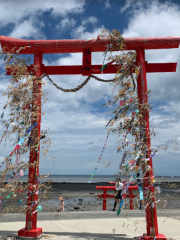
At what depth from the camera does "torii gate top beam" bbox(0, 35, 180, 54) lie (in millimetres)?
5342

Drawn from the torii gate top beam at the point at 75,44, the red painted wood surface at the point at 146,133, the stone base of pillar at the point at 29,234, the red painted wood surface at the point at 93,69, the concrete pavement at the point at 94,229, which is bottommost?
the concrete pavement at the point at 94,229

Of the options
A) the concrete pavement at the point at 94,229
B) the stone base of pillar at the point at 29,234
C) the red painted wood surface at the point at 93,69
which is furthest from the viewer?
the red painted wood surface at the point at 93,69

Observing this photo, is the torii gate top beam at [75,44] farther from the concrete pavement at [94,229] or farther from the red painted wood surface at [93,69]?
the concrete pavement at [94,229]

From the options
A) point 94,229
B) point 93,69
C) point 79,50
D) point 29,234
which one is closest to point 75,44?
point 79,50

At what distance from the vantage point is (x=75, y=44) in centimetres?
550

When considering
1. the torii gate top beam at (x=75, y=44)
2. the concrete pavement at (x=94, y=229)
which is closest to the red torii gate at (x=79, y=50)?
the torii gate top beam at (x=75, y=44)

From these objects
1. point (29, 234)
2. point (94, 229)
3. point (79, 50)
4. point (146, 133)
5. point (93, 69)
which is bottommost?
point (94, 229)

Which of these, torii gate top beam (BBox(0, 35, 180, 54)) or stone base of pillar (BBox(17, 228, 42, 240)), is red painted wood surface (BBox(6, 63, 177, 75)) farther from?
stone base of pillar (BBox(17, 228, 42, 240))

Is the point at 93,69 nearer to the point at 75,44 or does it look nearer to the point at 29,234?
the point at 75,44

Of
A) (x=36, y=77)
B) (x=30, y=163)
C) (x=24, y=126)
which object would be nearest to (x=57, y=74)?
(x=36, y=77)

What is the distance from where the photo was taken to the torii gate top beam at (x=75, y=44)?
5.34m

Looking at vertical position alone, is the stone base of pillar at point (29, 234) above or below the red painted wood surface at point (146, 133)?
below

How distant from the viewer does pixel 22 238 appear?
4.91 metres

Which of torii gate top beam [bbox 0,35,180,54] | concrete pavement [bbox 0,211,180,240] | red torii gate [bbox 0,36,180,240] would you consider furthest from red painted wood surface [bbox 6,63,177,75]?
concrete pavement [bbox 0,211,180,240]
